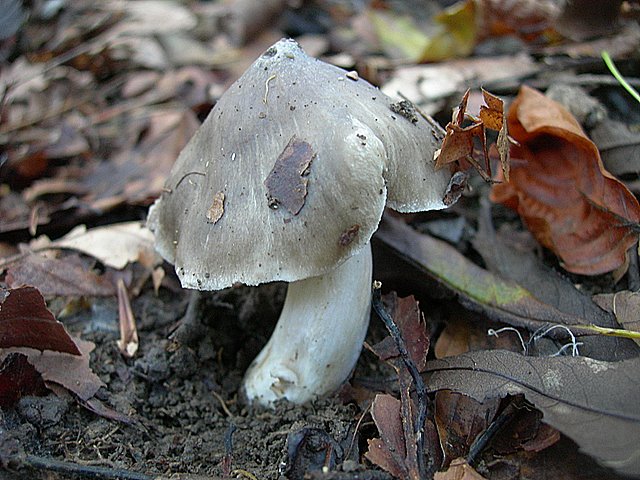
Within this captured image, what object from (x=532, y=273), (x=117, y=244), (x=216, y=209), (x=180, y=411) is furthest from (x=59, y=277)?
(x=532, y=273)

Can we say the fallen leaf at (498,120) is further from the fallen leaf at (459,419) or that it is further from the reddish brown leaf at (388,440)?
the reddish brown leaf at (388,440)

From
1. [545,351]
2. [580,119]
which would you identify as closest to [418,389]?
[545,351]

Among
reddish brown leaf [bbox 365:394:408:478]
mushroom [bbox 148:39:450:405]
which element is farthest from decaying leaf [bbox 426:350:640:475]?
mushroom [bbox 148:39:450:405]

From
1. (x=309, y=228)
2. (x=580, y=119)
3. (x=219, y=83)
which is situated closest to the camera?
(x=309, y=228)

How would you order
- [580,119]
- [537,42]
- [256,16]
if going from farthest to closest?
[256,16] → [537,42] → [580,119]

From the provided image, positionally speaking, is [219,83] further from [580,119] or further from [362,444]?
[362,444]

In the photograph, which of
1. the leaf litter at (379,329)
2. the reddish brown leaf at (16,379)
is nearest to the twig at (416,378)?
the leaf litter at (379,329)
